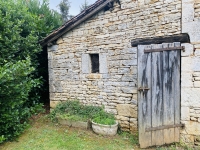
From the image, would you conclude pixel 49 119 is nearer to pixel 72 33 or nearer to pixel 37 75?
pixel 37 75

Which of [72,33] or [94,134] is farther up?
[72,33]

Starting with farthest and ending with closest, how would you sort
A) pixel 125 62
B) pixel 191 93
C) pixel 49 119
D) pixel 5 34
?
pixel 49 119
pixel 5 34
pixel 125 62
pixel 191 93

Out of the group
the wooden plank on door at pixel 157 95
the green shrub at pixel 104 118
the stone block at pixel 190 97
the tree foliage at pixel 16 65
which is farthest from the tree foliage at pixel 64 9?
the stone block at pixel 190 97

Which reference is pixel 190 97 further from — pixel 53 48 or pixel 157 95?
pixel 53 48

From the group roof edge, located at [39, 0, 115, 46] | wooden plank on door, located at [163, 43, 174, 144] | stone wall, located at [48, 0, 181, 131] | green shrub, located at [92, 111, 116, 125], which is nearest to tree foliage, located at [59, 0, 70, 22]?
roof edge, located at [39, 0, 115, 46]

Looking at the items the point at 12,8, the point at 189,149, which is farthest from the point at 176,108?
the point at 12,8

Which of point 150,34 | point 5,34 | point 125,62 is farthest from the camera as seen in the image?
point 5,34

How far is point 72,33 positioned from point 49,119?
9.67 feet

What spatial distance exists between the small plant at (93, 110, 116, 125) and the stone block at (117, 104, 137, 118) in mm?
279

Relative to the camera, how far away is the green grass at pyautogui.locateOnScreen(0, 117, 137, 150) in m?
3.87

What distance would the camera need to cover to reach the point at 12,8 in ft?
17.3

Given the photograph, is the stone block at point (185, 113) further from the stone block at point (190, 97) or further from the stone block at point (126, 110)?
the stone block at point (126, 110)

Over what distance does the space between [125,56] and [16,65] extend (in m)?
2.69

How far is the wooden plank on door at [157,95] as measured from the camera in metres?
3.77
